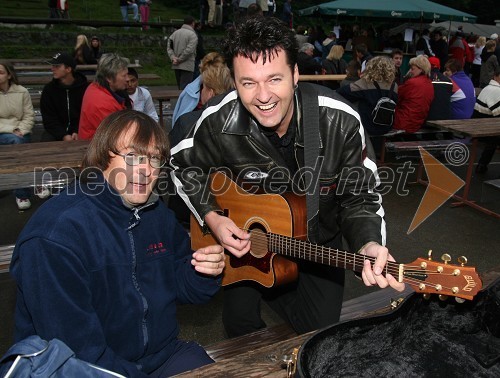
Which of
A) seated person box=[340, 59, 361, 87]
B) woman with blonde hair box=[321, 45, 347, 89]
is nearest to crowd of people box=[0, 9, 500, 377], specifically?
seated person box=[340, 59, 361, 87]

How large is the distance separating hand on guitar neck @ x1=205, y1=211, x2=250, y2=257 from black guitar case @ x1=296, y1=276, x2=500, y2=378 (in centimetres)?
95

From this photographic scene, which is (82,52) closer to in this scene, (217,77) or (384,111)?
(384,111)

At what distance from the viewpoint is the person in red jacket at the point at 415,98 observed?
7.15 m

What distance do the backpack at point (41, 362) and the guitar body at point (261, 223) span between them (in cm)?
127

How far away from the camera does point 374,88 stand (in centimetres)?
683

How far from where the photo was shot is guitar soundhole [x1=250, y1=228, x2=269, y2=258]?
111 inches

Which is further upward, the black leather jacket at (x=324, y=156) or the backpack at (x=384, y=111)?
the black leather jacket at (x=324, y=156)

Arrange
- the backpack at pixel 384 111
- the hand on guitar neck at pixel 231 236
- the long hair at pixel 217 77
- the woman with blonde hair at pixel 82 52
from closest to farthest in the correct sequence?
the hand on guitar neck at pixel 231 236 < the long hair at pixel 217 77 < the backpack at pixel 384 111 < the woman with blonde hair at pixel 82 52

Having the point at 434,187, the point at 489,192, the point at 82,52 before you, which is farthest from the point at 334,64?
the point at 489,192

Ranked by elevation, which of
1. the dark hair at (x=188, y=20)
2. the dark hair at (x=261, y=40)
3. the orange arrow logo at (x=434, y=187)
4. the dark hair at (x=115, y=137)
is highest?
the dark hair at (x=261, y=40)

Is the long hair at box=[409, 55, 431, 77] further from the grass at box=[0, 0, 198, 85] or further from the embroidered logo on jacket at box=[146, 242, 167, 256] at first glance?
the grass at box=[0, 0, 198, 85]

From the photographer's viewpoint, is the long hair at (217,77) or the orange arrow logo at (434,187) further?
the orange arrow logo at (434,187)

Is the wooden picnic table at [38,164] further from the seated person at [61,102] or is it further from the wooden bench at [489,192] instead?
the wooden bench at [489,192]

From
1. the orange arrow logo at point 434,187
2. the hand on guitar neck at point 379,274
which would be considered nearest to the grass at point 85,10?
the orange arrow logo at point 434,187
